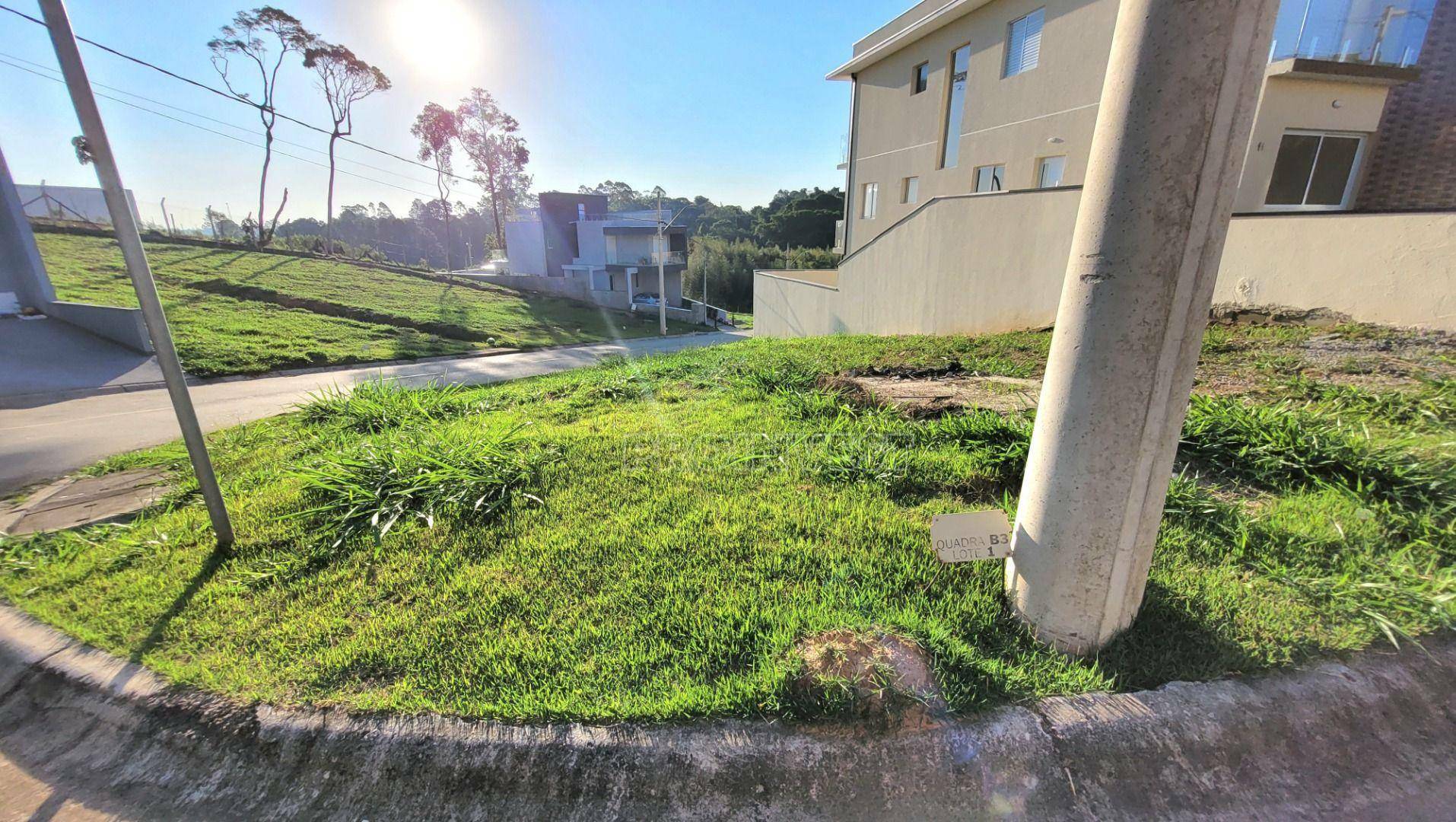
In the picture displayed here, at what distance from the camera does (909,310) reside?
35.7 ft

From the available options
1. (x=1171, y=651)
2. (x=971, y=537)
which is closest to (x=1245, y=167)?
(x=1171, y=651)

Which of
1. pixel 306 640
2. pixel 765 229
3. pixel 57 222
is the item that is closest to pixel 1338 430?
pixel 306 640

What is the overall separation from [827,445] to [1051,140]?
9684 millimetres

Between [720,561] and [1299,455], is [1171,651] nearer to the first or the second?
[720,561]

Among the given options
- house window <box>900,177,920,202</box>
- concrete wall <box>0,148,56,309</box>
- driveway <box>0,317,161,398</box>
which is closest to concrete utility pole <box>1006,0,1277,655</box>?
driveway <box>0,317,161,398</box>

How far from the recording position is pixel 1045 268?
7793 mm

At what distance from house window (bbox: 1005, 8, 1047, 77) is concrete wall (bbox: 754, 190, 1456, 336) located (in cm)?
410

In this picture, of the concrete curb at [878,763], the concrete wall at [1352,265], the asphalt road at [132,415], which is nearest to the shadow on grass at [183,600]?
the concrete curb at [878,763]

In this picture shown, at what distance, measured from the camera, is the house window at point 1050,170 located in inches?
408

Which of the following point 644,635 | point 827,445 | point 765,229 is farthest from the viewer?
point 765,229

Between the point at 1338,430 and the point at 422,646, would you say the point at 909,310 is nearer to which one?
the point at 1338,430

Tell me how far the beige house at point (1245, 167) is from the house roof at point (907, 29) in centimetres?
8

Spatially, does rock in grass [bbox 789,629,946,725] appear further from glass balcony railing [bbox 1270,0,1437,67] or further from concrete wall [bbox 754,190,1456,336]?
glass balcony railing [bbox 1270,0,1437,67]

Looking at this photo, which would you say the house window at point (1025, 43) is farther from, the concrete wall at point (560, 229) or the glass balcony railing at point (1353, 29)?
the concrete wall at point (560, 229)
